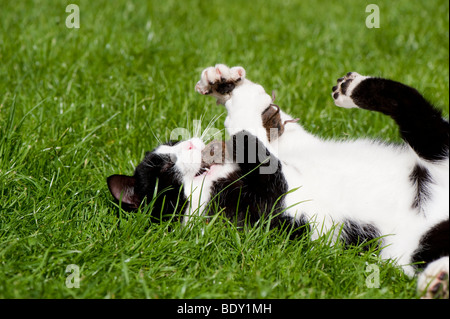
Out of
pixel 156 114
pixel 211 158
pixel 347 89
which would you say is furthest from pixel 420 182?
pixel 156 114

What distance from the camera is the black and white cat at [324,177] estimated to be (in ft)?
7.86

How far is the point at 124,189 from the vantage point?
2.70 metres

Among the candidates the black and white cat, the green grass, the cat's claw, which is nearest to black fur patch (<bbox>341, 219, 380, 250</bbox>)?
the black and white cat

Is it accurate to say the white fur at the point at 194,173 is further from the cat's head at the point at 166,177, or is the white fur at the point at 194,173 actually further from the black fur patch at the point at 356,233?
the black fur patch at the point at 356,233

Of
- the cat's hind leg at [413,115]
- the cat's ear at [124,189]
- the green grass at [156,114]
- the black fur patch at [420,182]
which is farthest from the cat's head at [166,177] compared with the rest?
the black fur patch at [420,182]

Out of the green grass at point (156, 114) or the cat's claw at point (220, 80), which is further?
the cat's claw at point (220, 80)

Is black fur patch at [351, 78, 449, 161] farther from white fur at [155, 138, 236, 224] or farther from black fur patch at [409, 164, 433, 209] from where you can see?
white fur at [155, 138, 236, 224]

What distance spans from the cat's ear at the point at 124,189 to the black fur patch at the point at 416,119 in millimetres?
1310

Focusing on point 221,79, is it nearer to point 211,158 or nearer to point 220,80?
point 220,80

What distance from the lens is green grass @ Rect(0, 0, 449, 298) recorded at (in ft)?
7.13

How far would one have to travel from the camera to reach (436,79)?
455 centimetres

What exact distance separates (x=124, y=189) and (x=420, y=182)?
145cm

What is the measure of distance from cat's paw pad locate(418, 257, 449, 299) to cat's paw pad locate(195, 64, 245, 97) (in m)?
1.35

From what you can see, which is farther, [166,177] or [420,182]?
[166,177]
